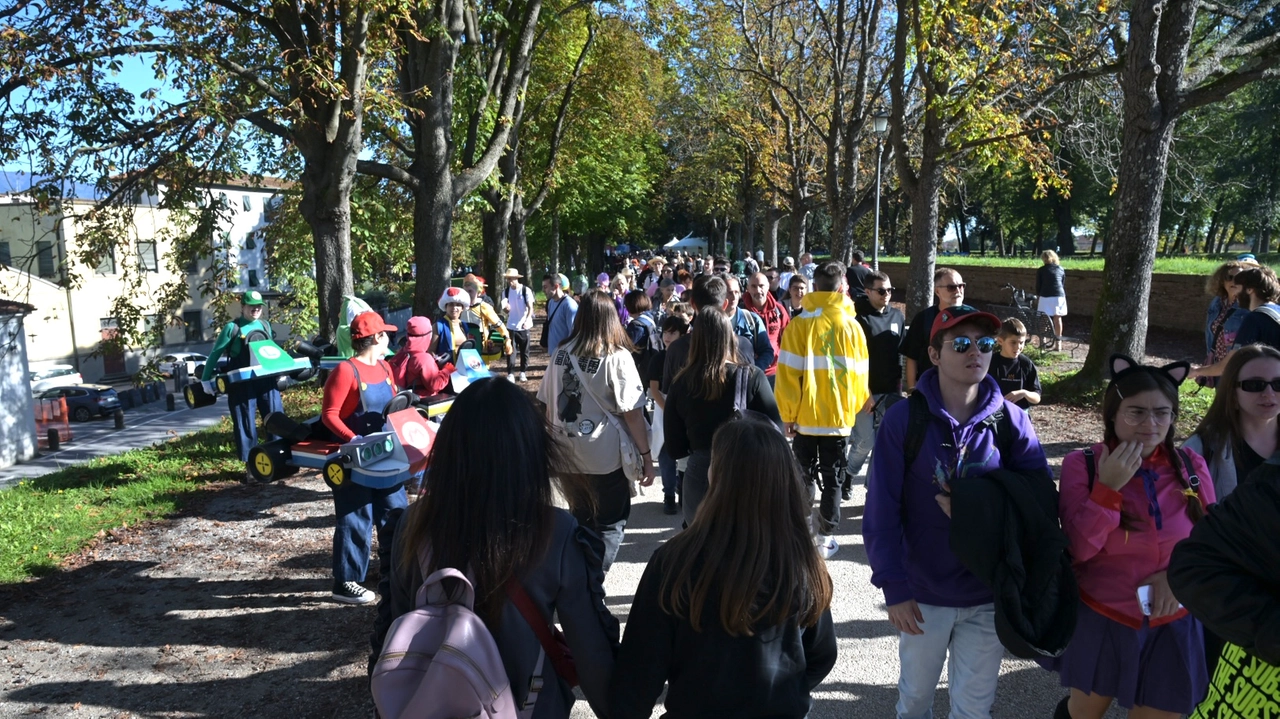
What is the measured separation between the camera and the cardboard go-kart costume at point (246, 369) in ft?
26.7

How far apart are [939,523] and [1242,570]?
1.25m

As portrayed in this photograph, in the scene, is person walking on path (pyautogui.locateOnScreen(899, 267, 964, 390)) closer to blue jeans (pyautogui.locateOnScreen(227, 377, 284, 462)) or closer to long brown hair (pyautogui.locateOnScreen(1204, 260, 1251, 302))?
long brown hair (pyautogui.locateOnScreen(1204, 260, 1251, 302))

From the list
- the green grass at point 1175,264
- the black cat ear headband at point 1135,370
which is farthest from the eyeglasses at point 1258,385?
the green grass at point 1175,264

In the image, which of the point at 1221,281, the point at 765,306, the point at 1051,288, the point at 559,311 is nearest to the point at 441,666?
the point at 1221,281

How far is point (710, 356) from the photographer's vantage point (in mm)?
4641

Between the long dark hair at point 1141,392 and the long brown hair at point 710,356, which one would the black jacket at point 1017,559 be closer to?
the long dark hair at point 1141,392

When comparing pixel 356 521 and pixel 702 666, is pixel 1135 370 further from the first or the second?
pixel 356 521

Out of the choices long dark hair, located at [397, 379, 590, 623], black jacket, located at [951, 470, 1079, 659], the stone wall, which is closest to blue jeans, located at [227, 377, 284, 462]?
long dark hair, located at [397, 379, 590, 623]

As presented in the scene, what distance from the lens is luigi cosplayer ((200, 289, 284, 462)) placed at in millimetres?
8312

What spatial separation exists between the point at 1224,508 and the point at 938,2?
36.7 feet

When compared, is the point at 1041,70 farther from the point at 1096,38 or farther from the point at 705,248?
the point at 705,248

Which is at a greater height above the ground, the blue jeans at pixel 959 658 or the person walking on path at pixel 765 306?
the person walking on path at pixel 765 306

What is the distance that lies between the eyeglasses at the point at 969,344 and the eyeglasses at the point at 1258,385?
1004 mm

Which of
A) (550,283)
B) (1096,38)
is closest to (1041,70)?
(1096,38)
